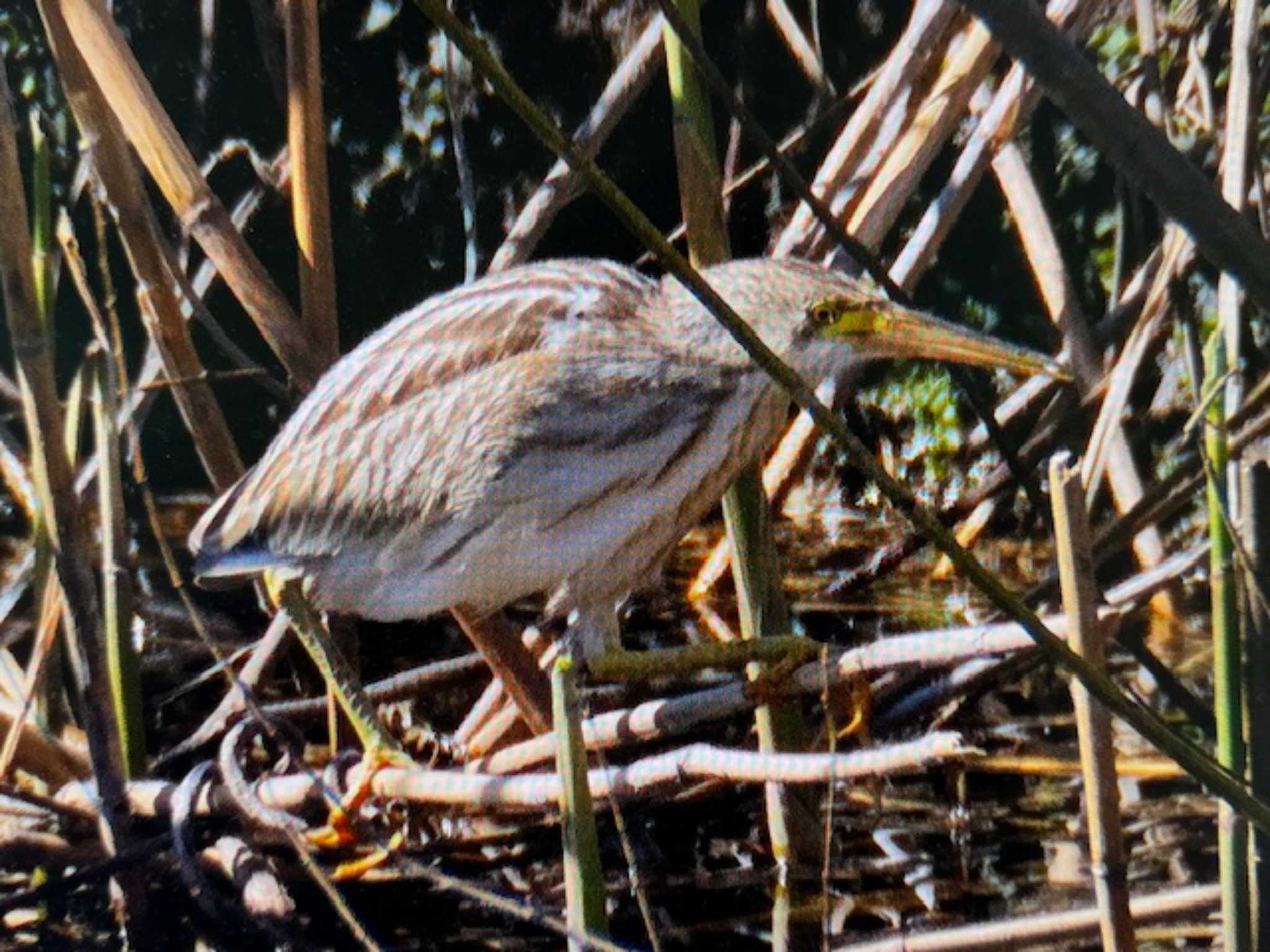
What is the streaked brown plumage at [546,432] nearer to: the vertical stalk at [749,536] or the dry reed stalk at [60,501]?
the vertical stalk at [749,536]

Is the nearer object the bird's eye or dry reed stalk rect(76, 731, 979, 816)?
dry reed stalk rect(76, 731, 979, 816)

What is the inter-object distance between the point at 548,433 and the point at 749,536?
0.26m

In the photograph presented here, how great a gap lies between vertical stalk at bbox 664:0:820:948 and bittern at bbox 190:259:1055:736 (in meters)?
0.04

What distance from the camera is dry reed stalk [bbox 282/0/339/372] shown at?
89.6 inches

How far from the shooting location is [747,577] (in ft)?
6.13

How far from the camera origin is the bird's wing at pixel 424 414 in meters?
1.98

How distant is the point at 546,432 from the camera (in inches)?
76.4

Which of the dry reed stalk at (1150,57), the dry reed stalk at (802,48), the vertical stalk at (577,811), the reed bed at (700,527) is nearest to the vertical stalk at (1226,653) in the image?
the reed bed at (700,527)

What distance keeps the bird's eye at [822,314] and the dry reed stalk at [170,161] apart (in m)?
0.77

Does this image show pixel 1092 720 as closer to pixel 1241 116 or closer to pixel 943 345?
pixel 943 345

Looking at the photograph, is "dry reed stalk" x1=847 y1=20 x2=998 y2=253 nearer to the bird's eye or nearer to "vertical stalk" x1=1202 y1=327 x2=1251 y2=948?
the bird's eye

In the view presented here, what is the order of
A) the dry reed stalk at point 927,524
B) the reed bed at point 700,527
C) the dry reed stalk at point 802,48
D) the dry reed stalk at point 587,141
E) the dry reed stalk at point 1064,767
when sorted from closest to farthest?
the dry reed stalk at point 927,524 → the reed bed at point 700,527 → the dry reed stalk at point 1064,767 → the dry reed stalk at point 587,141 → the dry reed stalk at point 802,48

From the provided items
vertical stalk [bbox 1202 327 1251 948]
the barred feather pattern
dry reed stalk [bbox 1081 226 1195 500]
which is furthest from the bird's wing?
vertical stalk [bbox 1202 327 1251 948]

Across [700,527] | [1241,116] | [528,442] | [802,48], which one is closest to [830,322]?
[528,442]
